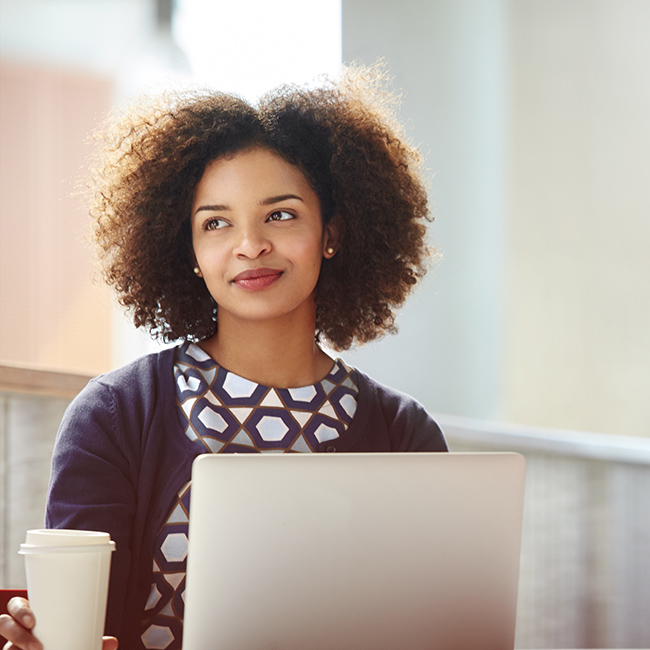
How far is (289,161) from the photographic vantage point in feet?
4.50

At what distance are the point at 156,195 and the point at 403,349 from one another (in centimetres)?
178

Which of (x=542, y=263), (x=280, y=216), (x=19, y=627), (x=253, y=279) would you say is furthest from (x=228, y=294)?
(x=542, y=263)

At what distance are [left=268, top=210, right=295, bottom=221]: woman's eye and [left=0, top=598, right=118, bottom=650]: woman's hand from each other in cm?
71

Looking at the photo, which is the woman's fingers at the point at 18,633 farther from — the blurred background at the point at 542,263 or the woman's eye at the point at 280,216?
the blurred background at the point at 542,263

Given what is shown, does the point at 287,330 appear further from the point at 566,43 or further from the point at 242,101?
the point at 566,43

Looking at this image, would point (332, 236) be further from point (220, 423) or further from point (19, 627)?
point (19, 627)

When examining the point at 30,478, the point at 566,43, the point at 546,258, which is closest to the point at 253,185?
the point at 30,478

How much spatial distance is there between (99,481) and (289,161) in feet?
2.01

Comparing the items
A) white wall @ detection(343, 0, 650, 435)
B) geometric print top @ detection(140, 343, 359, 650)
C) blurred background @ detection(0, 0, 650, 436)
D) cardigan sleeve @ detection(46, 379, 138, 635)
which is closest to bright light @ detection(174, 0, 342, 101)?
blurred background @ detection(0, 0, 650, 436)

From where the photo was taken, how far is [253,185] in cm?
132

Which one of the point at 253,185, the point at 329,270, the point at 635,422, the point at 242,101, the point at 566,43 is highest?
the point at 566,43

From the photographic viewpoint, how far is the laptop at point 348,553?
75 cm

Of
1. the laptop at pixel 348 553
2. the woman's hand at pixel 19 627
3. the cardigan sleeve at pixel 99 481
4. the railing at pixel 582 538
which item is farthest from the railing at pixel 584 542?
the woman's hand at pixel 19 627

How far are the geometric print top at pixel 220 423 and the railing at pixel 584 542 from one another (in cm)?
146
